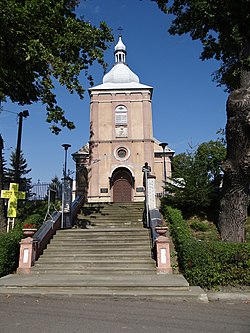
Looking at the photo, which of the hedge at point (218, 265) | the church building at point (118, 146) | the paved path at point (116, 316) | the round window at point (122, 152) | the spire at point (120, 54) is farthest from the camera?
the spire at point (120, 54)

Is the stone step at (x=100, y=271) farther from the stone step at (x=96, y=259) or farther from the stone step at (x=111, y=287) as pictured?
the stone step at (x=111, y=287)

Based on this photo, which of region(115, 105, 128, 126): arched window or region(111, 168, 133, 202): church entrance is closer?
region(111, 168, 133, 202): church entrance

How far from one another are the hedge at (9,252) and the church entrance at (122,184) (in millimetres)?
15087

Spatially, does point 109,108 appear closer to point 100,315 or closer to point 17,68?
point 17,68

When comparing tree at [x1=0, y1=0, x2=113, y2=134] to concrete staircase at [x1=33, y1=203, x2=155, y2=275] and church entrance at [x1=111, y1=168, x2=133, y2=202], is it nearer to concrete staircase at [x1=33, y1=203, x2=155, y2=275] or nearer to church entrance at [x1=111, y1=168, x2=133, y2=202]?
concrete staircase at [x1=33, y1=203, x2=155, y2=275]

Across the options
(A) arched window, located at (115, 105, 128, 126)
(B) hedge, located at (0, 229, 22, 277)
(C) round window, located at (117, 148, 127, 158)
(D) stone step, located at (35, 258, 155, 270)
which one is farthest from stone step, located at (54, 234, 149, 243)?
(A) arched window, located at (115, 105, 128, 126)

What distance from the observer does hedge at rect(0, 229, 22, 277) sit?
846 centimetres

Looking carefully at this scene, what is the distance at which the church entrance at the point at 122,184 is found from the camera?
954 inches

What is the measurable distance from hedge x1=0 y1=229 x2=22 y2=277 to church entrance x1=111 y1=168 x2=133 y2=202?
49.5 ft

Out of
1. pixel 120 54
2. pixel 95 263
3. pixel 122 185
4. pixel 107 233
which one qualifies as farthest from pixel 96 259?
pixel 120 54

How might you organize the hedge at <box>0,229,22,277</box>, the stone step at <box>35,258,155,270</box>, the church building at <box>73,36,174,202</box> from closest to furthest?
the hedge at <box>0,229,22,277</box>
the stone step at <box>35,258,155,270</box>
the church building at <box>73,36,174,202</box>

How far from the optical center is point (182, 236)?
362 inches

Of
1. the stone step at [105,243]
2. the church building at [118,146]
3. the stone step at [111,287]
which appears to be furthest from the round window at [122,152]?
the stone step at [111,287]

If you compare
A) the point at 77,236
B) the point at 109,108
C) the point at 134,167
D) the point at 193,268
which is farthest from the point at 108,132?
the point at 193,268
